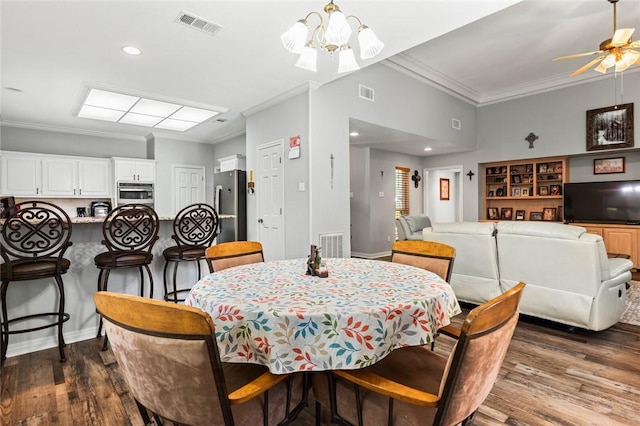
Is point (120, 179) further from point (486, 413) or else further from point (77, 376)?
point (486, 413)

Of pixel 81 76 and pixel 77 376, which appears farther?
pixel 81 76

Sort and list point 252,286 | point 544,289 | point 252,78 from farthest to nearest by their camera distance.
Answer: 1. point 252,78
2. point 544,289
3. point 252,286

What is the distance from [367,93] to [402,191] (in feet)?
12.5

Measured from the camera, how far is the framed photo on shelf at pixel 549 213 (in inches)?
256

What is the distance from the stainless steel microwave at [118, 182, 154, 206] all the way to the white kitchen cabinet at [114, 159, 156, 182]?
11cm

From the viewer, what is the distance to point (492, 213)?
23.6ft

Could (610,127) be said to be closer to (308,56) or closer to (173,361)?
(308,56)

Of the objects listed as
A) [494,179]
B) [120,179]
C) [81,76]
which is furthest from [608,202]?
[120,179]

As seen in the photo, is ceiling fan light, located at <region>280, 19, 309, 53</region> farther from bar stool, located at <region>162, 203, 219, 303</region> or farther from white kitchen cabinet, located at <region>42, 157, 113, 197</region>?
white kitchen cabinet, located at <region>42, 157, 113, 197</region>

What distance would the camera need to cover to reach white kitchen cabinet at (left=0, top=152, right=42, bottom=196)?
548 cm

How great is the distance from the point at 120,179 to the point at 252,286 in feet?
20.0

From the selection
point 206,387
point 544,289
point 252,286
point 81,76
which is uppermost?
point 81,76

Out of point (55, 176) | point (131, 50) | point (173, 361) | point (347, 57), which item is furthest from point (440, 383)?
point (55, 176)

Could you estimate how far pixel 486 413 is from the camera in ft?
6.01
